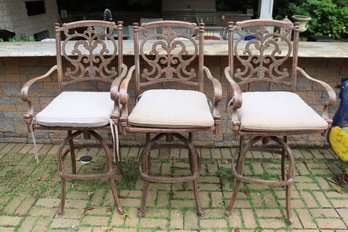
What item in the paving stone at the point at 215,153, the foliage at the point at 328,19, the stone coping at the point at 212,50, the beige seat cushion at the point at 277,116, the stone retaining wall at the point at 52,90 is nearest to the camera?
the beige seat cushion at the point at 277,116

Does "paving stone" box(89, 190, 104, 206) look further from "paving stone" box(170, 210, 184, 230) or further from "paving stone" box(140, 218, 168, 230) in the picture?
"paving stone" box(170, 210, 184, 230)

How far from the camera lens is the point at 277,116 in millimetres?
1922

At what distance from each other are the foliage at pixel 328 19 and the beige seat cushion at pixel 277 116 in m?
4.15

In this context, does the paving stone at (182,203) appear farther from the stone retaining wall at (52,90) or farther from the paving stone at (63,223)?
Answer: the stone retaining wall at (52,90)

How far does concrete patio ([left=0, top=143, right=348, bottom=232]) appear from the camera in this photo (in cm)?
216

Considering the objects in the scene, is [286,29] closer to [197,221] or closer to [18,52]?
[197,221]

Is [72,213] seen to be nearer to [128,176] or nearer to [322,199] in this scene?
[128,176]

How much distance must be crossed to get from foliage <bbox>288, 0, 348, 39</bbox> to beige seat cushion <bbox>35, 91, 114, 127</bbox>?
4805 mm

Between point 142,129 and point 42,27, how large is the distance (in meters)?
7.31

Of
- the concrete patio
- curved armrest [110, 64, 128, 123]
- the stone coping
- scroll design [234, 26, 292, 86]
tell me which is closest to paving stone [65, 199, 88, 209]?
the concrete patio

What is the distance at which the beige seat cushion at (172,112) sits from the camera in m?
1.89

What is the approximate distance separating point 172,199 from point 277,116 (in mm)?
960

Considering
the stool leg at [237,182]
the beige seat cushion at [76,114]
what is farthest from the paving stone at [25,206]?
the stool leg at [237,182]

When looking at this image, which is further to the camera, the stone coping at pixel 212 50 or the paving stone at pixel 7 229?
the stone coping at pixel 212 50
